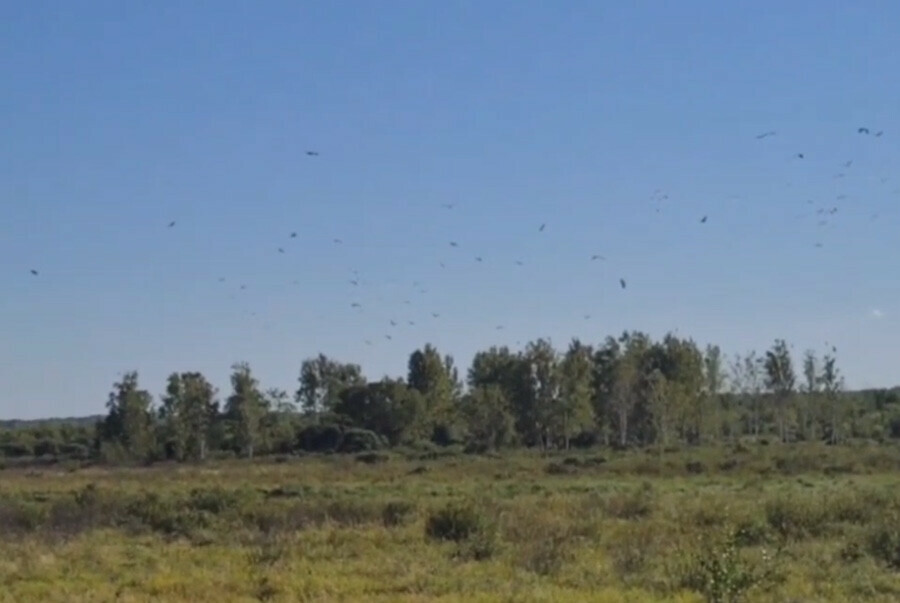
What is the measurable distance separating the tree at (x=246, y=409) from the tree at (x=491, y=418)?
12.5m

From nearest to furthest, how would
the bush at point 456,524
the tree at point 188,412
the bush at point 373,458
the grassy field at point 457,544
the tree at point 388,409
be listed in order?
the grassy field at point 457,544, the bush at point 456,524, the bush at point 373,458, the tree at point 188,412, the tree at point 388,409

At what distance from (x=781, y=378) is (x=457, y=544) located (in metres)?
69.7

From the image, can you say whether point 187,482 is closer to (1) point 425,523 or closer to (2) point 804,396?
(1) point 425,523

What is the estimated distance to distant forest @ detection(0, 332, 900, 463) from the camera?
3100 inches

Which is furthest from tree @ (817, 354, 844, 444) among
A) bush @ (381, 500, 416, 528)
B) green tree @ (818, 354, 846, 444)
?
bush @ (381, 500, 416, 528)

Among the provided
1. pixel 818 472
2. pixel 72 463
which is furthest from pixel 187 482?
pixel 72 463

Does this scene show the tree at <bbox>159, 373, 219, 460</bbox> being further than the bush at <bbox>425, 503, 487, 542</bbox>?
Yes

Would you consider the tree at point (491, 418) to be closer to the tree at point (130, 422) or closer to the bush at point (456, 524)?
the tree at point (130, 422)

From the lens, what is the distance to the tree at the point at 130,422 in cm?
7519

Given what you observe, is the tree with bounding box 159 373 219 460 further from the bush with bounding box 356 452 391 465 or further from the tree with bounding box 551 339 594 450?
the tree with bounding box 551 339 594 450

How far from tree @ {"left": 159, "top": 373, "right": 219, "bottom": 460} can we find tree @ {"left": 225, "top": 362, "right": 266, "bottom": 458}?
1.35 metres

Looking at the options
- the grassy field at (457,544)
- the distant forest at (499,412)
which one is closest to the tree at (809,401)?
the distant forest at (499,412)

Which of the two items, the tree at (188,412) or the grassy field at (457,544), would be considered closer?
the grassy field at (457,544)

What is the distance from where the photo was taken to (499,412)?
79.9 m
